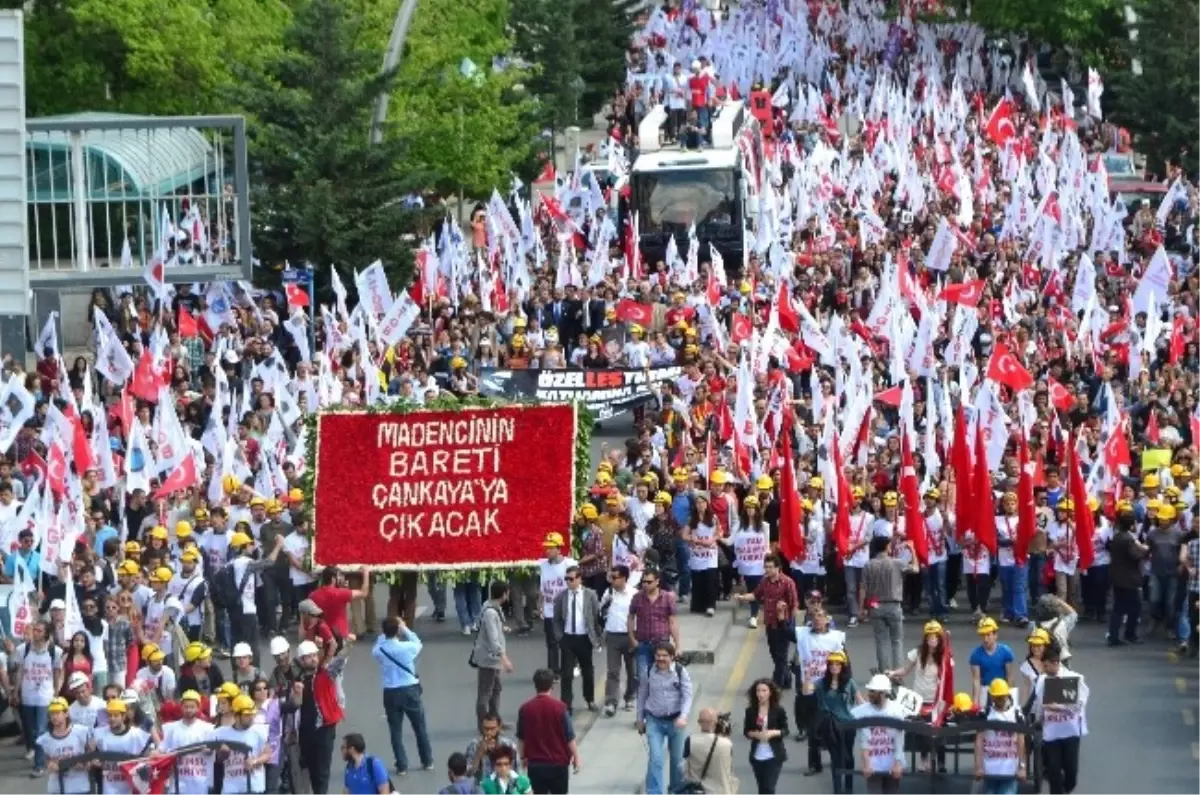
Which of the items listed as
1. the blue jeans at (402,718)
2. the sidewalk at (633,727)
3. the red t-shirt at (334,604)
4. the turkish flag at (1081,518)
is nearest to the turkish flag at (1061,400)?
the turkish flag at (1081,518)

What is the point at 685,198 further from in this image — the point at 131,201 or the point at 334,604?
the point at 334,604

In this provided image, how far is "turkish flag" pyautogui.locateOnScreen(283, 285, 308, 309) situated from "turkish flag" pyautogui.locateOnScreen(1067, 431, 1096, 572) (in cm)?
1300

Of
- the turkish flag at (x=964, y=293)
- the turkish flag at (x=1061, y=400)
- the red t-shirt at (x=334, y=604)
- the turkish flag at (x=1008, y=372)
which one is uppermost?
the turkish flag at (x=964, y=293)

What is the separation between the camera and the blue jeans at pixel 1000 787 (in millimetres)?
22000

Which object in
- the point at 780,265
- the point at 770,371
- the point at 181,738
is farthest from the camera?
the point at 780,265

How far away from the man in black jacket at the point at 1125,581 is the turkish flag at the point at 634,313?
12.6 m

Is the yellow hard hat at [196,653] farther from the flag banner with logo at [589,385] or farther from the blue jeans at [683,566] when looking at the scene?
the flag banner with logo at [589,385]

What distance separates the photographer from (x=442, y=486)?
1063 inches

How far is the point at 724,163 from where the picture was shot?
50.1 metres

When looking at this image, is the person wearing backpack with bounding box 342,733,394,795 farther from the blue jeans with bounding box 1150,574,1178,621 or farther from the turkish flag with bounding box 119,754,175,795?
the blue jeans with bounding box 1150,574,1178,621

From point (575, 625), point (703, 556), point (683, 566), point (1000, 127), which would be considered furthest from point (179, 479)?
point (1000, 127)

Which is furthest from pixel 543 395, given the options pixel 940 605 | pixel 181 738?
pixel 181 738

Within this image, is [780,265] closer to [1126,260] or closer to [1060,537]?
[1126,260]

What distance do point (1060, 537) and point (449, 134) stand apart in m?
25.2
